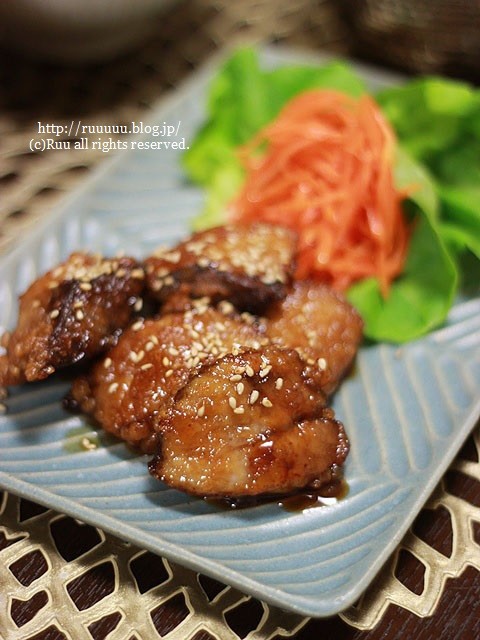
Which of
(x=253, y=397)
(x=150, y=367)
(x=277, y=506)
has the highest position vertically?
(x=150, y=367)

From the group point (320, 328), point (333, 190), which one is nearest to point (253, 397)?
point (320, 328)

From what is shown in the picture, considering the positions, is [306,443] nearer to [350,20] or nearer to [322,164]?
[322,164]

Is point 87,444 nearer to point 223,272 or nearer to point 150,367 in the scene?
point 150,367

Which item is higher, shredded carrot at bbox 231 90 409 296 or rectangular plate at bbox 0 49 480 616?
shredded carrot at bbox 231 90 409 296

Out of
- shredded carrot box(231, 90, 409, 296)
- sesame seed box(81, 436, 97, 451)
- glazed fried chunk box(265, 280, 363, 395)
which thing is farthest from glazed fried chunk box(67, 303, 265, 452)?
shredded carrot box(231, 90, 409, 296)

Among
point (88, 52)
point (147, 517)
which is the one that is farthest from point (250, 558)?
point (88, 52)

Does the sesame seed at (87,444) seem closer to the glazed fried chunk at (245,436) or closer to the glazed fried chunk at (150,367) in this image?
the glazed fried chunk at (150,367)

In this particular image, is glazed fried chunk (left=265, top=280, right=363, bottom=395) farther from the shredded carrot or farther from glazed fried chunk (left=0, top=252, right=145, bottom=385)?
glazed fried chunk (left=0, top=252, right=145, bottom=385)
